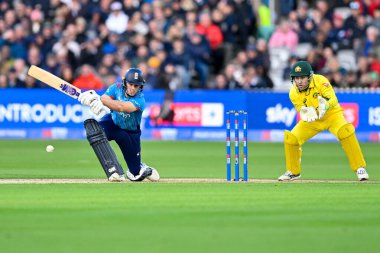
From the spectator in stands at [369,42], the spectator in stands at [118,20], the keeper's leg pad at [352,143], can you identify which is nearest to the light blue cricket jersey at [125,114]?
the keeper's leg pad at [352,143]

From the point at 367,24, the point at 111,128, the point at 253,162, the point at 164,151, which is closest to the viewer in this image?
the point at 111,128

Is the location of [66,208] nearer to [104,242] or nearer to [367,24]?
[104,242]

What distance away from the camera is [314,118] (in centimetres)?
1703

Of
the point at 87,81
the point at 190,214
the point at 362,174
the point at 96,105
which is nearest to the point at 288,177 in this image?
the point at 362,174

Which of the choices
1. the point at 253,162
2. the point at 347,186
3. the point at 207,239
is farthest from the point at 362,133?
the point at 207,239

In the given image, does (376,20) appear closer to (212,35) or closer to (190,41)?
(212,35)

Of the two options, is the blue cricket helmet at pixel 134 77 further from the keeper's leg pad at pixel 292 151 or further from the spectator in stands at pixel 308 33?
the spectator in stands at pixel 308 33

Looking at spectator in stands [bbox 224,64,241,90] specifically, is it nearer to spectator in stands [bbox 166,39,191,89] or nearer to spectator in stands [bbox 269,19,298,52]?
spectator in stands [bbox 166,39,191,89]

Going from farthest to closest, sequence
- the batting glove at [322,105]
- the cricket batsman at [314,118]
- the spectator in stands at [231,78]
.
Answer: the spectator in stands at [231,78] < the cricket batsman at [314,118] < the batting glove at [322,105]

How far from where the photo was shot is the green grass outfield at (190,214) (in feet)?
33.5

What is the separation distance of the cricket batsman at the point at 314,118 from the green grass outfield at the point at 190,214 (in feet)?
1.65

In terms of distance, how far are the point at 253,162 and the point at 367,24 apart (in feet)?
32.8

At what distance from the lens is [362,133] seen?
27844mm

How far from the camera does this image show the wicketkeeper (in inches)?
643
